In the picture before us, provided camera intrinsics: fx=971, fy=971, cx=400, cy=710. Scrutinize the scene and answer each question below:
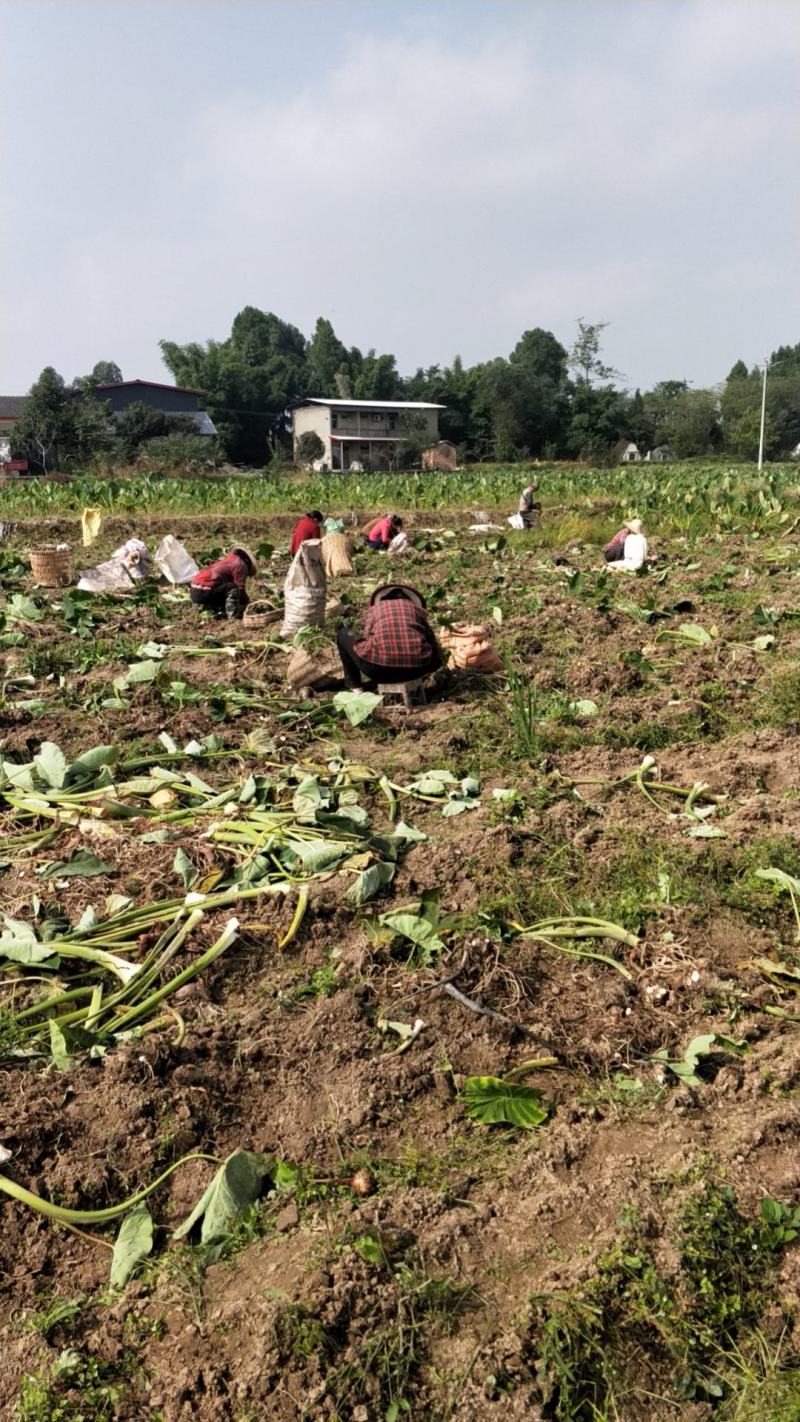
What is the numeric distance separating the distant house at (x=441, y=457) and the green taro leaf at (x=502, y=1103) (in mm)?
44050

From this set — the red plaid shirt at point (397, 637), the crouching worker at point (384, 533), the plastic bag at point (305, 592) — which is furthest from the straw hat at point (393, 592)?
the crouching worker at point (384, 533)

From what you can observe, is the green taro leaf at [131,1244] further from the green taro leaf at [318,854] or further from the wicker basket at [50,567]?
the wicker basket at [50,567]

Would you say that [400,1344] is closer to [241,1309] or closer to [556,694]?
[241,1309]

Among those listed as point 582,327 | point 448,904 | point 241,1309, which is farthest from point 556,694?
point 582,327

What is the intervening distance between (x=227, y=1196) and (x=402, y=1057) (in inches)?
27.5

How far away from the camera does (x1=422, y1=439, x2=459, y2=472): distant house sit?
45688 millimetres

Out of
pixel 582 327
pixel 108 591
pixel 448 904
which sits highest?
pixel 582 327

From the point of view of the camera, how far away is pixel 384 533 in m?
13.3

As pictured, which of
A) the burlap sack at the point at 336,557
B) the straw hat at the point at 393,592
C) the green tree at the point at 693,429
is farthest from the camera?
the green tree at the point at 693,429

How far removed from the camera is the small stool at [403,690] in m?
6.12

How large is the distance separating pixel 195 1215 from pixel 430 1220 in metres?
0.59

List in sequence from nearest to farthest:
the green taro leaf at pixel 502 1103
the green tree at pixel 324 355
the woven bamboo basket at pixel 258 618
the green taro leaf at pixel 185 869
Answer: the green taro leaf at pixel 502 1103, the green taro leaf at pixel 185 869, the woven bamboo basket at pixel 258 618, the green tree at pixel 324 355

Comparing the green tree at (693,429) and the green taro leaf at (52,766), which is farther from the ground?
the green tree at (693,429)

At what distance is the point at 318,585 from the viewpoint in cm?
751
